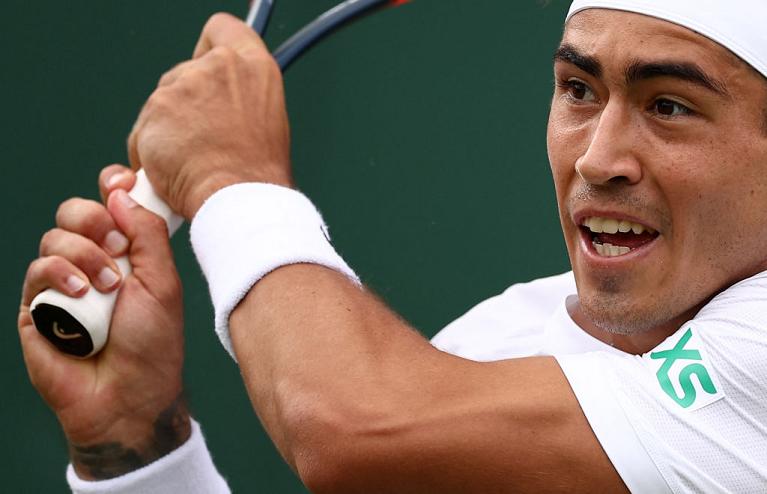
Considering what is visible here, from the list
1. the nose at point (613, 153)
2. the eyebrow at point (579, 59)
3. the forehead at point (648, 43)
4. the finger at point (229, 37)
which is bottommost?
the finger at point (229, 37)

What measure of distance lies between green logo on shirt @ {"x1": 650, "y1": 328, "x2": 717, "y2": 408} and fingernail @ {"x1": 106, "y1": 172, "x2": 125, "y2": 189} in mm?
884

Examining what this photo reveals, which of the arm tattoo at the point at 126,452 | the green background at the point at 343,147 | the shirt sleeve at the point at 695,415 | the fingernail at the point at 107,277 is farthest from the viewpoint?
the green background at the point at 343,147

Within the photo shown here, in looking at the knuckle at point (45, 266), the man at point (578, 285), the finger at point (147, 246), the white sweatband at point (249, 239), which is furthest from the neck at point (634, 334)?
the knuckle at point (45, 266)

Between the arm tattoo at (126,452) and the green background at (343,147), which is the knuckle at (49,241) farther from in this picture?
the green background at (343,147)

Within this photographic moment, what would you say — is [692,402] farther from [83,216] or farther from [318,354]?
[83,216]

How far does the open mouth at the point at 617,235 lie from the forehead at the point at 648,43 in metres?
0.20

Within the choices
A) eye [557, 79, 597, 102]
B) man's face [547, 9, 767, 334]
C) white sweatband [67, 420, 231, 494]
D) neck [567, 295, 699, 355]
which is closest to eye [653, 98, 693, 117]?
man's face [547, 9, 767, 334]

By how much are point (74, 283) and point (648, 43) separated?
823 millimetres

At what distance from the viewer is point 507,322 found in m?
2.07

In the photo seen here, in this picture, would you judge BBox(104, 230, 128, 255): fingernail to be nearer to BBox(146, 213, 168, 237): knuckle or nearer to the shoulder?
BBox(146, 213, 168, 237): knuckle

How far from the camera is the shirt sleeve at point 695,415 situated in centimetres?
139

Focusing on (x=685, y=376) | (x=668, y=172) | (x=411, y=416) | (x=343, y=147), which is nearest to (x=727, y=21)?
(x=668, y=172)

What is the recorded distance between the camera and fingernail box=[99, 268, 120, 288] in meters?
1.88

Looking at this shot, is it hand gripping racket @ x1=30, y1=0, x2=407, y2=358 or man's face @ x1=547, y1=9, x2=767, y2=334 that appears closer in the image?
man's face @ x1=547, y1=9, x2=767, y2=334
